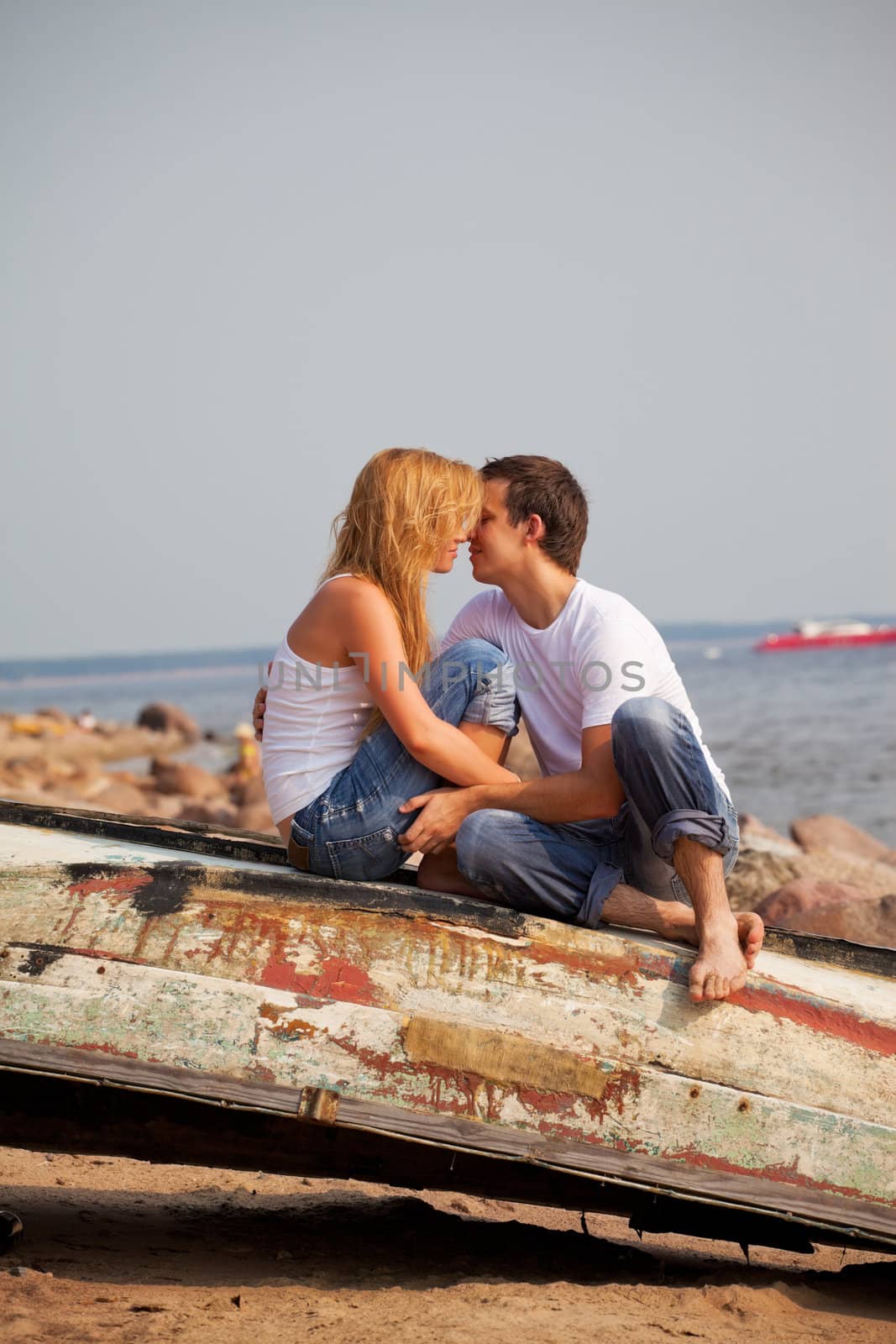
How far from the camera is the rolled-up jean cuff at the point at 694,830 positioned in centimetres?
318

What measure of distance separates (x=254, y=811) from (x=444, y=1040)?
9.48 meters

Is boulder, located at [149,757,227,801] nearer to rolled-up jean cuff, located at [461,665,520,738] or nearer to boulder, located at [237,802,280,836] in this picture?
boulder, located at [237,802,280,836]

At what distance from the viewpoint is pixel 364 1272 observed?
337 centimetres

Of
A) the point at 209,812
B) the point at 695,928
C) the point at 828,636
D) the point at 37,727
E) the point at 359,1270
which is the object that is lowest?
the point at 37,727

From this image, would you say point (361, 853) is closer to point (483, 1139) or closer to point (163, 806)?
point (483, 1139)

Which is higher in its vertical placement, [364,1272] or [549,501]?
[549,501]

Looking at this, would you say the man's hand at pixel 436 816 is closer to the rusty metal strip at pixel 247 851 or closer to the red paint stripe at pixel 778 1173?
the rusty metal strip at pixel 247 851

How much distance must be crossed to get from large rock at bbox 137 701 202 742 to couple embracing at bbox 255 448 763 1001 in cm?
3003

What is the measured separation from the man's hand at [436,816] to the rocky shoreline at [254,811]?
3.80ft

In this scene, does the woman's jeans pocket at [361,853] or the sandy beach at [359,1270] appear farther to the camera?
the woman's jeans pocket at [361,853]

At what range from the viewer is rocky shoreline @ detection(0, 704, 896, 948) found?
20.8 ft

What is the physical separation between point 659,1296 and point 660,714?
152cm

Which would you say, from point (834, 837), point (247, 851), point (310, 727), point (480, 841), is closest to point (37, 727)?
point (834, 837)

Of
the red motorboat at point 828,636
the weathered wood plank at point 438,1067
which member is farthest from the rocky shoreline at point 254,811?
the red motorboat at point 828,636
